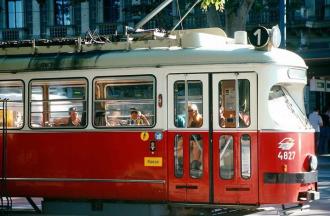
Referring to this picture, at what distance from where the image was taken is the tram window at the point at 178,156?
9.97 m

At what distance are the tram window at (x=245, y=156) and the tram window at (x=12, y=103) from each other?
363 centimetres

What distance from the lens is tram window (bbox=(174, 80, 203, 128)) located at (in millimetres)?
9945

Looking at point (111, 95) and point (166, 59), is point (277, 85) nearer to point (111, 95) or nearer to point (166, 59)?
point (166, 59)

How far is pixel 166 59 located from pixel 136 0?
2856 centimetres

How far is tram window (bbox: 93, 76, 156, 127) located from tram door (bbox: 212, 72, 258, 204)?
3.37 feet

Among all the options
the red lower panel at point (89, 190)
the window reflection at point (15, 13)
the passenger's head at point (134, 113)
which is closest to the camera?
the red lower panel at point (89, 190)

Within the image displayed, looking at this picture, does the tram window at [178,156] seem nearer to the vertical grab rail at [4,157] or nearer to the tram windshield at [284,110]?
the tram windshield at [284,110]

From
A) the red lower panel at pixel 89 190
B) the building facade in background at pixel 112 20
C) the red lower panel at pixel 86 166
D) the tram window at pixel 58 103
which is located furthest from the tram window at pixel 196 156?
the building facade in background at pixel 112 20

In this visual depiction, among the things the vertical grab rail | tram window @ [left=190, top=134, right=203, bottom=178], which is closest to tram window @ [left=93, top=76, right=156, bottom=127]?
tram window @ [left=190, top=134, right=203, bottom=178]

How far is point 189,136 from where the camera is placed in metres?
9.93

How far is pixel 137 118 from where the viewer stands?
10227mm

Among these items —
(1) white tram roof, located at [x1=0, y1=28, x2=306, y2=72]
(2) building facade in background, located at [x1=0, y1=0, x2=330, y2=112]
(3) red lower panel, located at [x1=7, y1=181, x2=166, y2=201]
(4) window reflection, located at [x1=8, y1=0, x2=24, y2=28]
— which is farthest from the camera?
(4) window reflection, located at [x1=8, y1=0, x2=24, y2=28]

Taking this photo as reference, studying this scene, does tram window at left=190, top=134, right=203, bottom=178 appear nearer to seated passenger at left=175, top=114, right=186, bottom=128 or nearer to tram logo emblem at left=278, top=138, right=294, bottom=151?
seated passenger at left=175, top=114, right=186, bottom=128

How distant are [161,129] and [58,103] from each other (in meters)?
1.76
